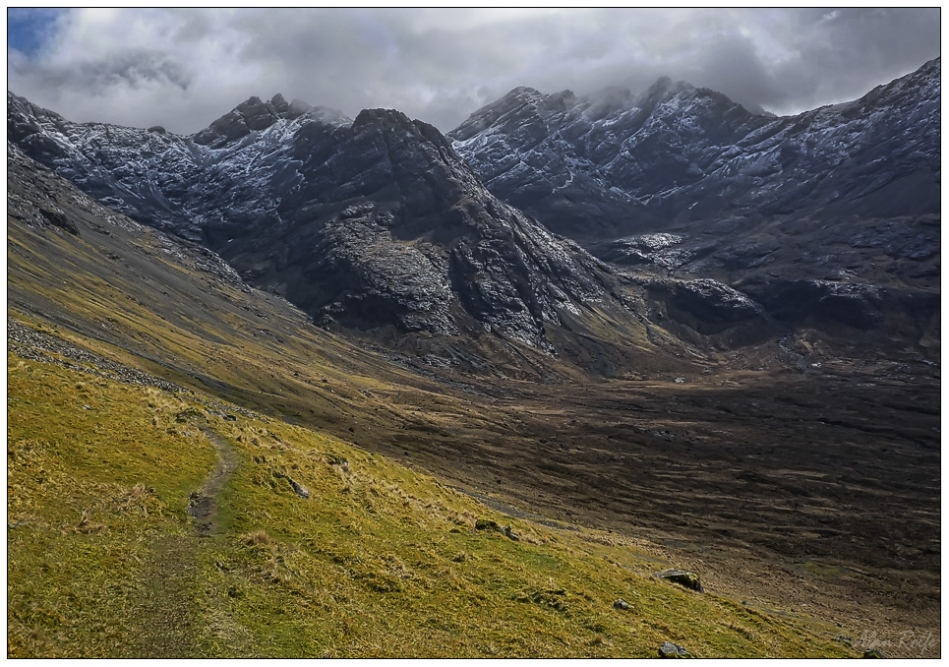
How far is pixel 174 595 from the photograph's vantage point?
2234 cm

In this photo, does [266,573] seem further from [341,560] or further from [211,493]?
[211,493]

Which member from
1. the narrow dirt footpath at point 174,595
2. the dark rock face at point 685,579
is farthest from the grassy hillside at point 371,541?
the dark rock face at point 685,579

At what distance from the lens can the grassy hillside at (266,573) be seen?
2094 cm

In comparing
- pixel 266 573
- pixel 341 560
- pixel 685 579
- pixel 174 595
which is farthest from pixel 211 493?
pixel 685 579

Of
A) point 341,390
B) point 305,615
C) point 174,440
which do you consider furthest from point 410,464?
point 341,390

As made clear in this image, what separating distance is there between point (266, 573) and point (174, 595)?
3.56 m

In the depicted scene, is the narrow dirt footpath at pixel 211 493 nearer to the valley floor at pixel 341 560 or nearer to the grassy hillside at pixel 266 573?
the valley floor at pixel 341 560

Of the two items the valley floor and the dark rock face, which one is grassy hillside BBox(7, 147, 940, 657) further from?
the dark rock face

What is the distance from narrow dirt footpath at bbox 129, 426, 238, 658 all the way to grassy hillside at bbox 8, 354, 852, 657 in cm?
6

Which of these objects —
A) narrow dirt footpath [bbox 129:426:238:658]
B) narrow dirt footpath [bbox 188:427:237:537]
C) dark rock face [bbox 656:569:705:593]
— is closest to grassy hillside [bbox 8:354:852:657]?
narrow dirt footpath [bbox 129:426:238:658]

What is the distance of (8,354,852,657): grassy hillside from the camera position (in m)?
20.9

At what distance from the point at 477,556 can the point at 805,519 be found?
242 ft

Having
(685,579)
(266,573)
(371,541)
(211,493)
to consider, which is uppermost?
(211,493)

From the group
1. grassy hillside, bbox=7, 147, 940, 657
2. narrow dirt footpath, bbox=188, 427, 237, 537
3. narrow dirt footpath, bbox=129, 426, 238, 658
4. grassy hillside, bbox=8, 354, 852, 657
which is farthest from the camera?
narrow dirt footpath, bbox=188, 427, 237, 537
